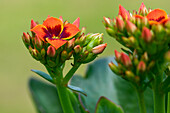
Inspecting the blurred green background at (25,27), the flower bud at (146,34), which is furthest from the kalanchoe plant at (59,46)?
the blurred green background at (25,27)

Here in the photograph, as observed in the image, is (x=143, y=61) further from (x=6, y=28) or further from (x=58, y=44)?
(x=6, y=28)

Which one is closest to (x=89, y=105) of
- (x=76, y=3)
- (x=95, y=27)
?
(x=95, y=27)

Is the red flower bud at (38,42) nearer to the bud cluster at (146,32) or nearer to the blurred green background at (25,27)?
the bud cluster at (146,32)

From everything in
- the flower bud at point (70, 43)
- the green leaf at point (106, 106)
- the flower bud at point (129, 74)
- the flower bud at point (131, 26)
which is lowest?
the green leaf at point (106, 106)

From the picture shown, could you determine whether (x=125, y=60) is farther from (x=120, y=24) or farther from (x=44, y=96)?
(x=44, y=96)

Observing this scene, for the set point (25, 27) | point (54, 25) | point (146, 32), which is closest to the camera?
point (146, 32)

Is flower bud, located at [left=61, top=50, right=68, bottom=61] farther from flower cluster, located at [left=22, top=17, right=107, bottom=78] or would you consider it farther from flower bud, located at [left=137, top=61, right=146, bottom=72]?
flower bud, located at [left=137, top=61, right=146, bottom=72]

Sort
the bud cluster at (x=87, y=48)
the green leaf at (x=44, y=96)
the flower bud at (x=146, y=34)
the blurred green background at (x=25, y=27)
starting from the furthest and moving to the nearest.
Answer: the blurred green background at (x=25, y=27) < the green leaf at (x=44, y=96) < the bud cluster at (x=87, y=48) < the flower bud at (x=146, y=34)

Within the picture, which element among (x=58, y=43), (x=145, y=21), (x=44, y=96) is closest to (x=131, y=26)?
(x=145, y=21)
